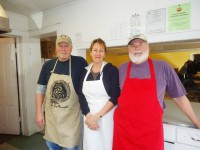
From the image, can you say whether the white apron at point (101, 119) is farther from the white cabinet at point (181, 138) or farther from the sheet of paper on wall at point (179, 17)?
the sheet of paper on wall at point (179, 17)

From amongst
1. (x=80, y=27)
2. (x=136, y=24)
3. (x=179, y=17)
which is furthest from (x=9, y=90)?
(x=179, y=17)

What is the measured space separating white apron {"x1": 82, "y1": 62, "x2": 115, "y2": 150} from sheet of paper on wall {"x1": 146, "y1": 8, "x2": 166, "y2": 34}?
671mm

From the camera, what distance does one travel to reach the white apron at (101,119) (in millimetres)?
1259

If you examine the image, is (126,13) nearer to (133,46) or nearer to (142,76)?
(133,46)

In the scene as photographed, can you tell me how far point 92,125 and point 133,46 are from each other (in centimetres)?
66

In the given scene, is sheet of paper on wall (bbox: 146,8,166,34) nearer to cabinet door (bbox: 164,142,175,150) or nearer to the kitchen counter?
the kitchen counter

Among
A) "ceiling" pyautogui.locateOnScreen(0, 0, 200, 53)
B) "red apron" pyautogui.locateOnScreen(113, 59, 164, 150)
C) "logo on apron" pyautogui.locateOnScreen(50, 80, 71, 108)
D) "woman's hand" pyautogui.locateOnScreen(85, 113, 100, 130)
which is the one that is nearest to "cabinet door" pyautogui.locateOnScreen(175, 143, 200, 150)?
"red apron" pyautogui.locateOnScreen(113, 59, 164, 150)

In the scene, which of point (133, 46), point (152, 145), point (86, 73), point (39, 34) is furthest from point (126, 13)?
point (39, 34)

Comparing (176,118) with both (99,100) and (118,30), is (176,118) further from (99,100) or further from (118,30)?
(118,30)

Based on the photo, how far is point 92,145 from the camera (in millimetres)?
1289

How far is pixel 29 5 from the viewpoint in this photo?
7.04 feet

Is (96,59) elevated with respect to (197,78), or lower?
elevated

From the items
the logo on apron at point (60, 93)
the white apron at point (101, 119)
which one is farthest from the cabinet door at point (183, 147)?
the logo on apron at point (60, 93)

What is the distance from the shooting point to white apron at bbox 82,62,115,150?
1259 mm
